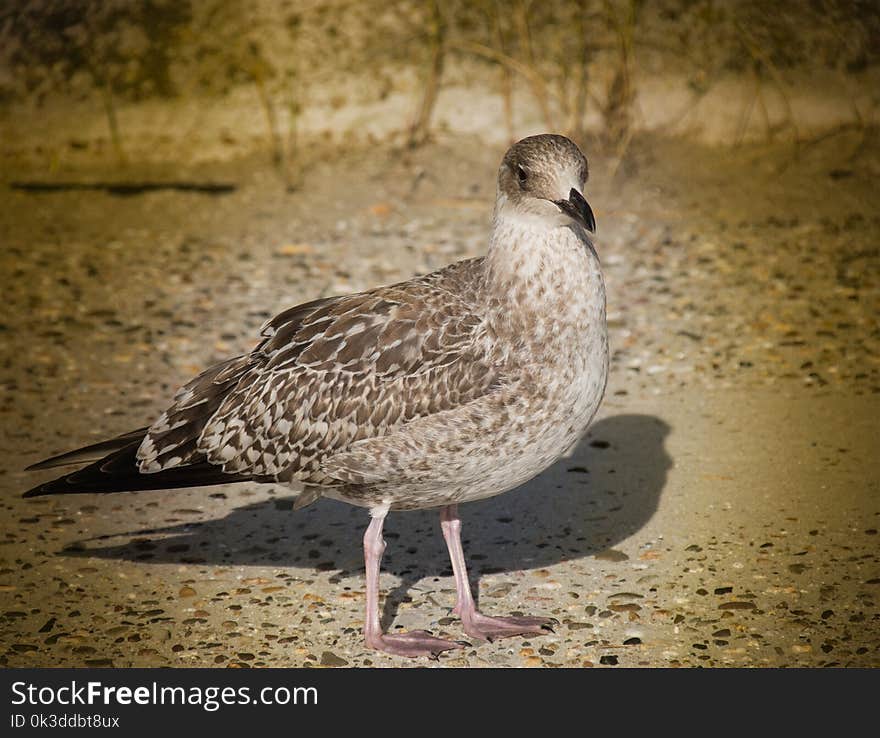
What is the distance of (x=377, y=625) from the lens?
19.6ft

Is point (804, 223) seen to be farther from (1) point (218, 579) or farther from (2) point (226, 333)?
(1) point (218, 579)

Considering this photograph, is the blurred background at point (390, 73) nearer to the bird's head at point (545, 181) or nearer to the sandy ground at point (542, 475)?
the sandy ground at point (542, 475)

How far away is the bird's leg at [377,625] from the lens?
234 inches

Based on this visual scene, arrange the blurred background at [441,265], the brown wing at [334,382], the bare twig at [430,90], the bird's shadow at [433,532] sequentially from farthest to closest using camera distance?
the bare twig at [430,90]
the bird's shadow at [433,532]
the blurred background at [441,265]
the brown wing at [334,382]

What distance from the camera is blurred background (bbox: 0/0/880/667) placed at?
6.36m

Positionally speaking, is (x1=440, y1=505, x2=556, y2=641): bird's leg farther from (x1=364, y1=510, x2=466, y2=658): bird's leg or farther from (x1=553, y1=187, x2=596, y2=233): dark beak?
(x1=553, y1=187, x2=596, y2=233): dark beak

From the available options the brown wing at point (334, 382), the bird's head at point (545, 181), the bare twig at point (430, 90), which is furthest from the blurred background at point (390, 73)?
Answer: the bird's head at point (545, 181)

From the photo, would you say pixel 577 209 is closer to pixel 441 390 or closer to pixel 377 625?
pixel 441 390

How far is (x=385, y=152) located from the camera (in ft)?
43.1

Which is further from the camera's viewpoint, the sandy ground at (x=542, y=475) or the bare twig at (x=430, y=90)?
the bare twig at (x=430, y=90)

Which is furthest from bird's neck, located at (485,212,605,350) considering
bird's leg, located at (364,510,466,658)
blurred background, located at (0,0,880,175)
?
blurred background, located at (0,0,880,175)

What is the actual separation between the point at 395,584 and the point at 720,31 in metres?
9.14

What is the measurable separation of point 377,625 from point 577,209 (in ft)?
6.85

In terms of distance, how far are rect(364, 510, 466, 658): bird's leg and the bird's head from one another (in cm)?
151
